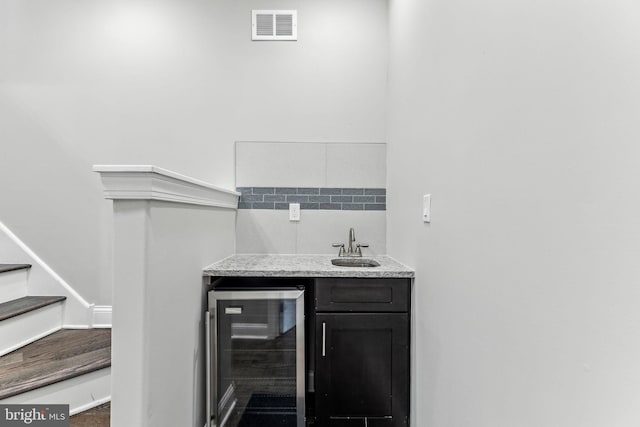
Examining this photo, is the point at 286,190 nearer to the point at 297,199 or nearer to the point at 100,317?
the point at 297,199

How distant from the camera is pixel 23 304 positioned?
184 centimetres

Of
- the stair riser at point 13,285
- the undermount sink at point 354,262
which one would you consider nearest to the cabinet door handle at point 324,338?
the undermount sink at point 354,262

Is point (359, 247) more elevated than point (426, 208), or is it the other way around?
point (426, 208)

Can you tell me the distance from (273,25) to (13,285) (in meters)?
2.53

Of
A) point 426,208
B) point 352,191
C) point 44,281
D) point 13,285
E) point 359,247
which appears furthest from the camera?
point 352,191

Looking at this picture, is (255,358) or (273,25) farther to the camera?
(273,25)

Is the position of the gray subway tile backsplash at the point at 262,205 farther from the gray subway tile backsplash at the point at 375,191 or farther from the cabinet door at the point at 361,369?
the cabinet door at the point at 361,369

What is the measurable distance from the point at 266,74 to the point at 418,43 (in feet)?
4.04

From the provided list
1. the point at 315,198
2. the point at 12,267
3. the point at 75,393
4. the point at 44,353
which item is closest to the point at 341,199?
the point at 315,198

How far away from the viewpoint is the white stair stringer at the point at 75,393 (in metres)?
1.36

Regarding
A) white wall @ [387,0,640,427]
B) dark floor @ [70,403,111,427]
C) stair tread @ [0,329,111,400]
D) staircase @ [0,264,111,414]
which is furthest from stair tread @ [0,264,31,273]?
white wall @ [387,0,640,427]

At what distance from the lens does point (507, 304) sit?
778mm

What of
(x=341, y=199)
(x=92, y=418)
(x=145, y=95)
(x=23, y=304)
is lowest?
(x=92, y=418)

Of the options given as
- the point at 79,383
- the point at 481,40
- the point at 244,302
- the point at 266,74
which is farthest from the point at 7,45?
the point at 481,40
